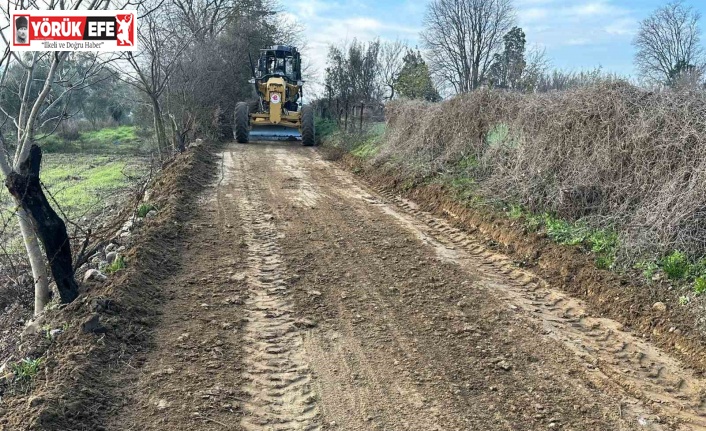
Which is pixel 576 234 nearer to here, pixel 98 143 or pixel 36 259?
pixel 36 259

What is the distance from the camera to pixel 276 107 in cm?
1858

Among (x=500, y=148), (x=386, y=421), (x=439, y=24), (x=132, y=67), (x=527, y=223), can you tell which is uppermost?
(x=439, y=24)

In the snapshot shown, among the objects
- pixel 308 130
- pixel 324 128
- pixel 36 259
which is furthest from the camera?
pixel 324 128

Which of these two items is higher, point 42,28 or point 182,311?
point 42,28

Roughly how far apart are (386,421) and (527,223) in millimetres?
4395

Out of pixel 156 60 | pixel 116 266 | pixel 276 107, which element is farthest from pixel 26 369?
pixel 276 107

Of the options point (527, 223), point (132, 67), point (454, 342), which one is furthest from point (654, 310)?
point (132, 67)

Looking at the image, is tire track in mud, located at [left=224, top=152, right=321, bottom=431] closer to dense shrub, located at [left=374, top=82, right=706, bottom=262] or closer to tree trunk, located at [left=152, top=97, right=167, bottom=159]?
dense shrub, located at [left=374, top=82, right=706, bottom=262]

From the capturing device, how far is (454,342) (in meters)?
4.22

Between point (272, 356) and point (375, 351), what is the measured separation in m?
0.79

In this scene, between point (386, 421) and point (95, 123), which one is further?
point (95, 123)

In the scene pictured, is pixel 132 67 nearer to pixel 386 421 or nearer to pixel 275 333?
pixel 275 333

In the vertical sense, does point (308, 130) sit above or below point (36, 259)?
above

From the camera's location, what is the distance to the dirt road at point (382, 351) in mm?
3301
